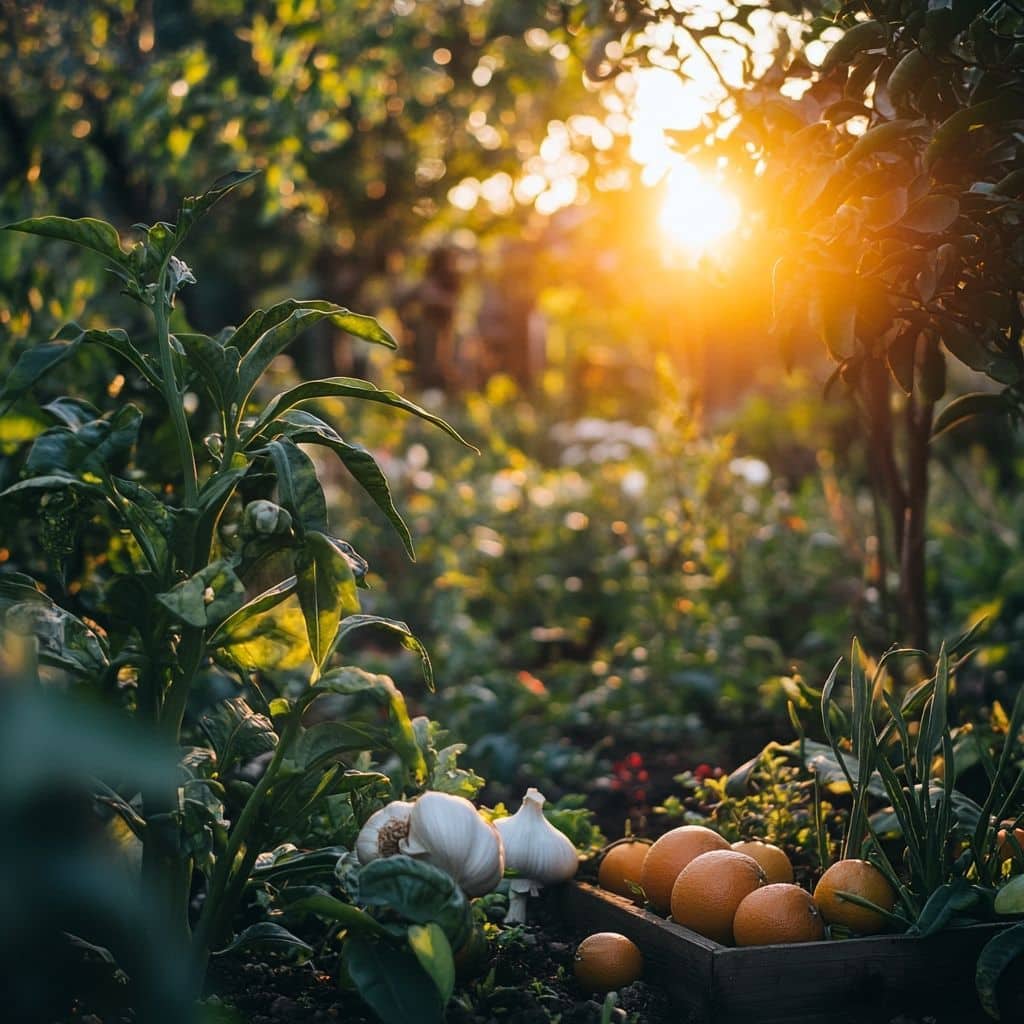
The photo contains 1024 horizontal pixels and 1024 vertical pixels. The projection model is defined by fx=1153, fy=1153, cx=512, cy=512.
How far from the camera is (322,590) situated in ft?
4.63

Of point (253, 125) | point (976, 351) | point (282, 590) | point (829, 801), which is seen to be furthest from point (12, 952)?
point (253, 125)

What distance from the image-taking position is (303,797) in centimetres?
156

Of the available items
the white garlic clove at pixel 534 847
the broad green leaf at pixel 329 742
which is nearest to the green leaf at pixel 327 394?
the broad green leaf at pixel 329 742

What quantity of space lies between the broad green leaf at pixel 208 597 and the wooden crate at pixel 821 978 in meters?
0.79

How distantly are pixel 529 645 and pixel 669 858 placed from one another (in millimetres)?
2634

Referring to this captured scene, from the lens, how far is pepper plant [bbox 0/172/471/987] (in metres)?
1.43

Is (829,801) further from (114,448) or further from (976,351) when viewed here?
(114,448)

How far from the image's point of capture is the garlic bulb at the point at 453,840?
58.4 inches

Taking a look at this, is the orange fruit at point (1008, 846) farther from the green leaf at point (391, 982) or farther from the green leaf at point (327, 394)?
the green leaf at point (327, 394)

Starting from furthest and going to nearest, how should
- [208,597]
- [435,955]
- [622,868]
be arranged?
[622,868] → [208,597] → [435,955]

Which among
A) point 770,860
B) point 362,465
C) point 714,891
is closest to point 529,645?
point 770,860

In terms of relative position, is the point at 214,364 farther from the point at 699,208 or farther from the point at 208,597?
the point at 699,208

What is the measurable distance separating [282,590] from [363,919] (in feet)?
1.38

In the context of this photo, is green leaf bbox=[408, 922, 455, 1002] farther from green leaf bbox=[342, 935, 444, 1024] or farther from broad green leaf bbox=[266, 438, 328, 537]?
broad green leaf bbox=[266, 438, 328, 537]
